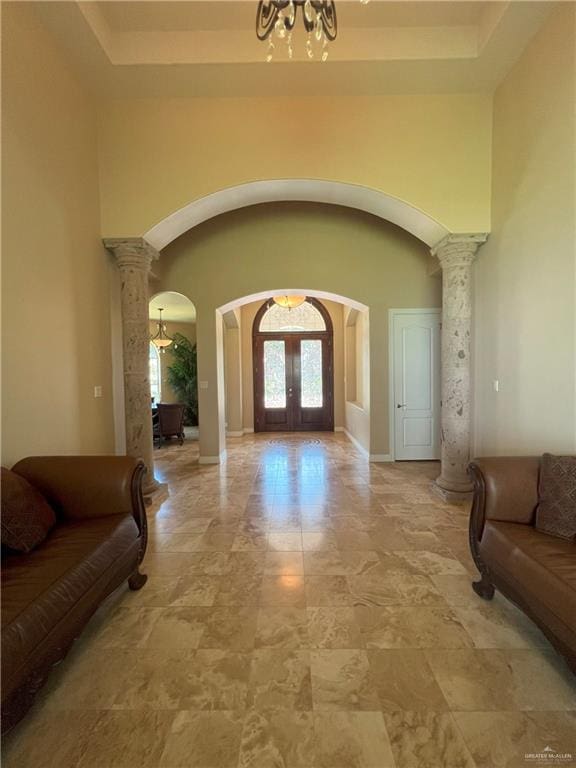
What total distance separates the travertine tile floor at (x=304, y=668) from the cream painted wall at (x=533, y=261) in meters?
1.28

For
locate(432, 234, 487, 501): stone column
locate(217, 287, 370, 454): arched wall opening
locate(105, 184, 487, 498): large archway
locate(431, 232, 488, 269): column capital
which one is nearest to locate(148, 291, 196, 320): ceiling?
locate(217, 287, 370, 454): arched wall opening

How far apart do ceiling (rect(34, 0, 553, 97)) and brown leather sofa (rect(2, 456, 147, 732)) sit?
3.67 metres

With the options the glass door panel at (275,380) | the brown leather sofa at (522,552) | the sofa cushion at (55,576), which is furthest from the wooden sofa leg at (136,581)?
the glass door panel at (275,380)

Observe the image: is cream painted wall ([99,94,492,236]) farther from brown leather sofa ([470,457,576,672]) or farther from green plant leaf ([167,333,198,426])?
green plant leaf ([167,333,198,426])

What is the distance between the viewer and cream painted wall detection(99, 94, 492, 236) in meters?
3.66

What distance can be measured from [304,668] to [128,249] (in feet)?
13.3

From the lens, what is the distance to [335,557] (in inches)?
108

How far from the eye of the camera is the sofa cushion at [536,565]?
5.16 feet

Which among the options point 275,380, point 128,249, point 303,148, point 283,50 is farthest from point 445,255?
point 275,380

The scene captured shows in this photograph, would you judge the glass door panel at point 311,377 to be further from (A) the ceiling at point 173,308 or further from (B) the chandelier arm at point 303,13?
(B) the chandelier arm at point 303,13

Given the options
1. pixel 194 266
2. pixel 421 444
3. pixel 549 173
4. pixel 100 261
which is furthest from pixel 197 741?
pixel 194 266

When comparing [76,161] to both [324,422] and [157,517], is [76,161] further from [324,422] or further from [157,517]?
[324,422]

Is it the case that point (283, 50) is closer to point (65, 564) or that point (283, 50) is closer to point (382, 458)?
point (65, 564)

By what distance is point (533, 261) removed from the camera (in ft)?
10.1
